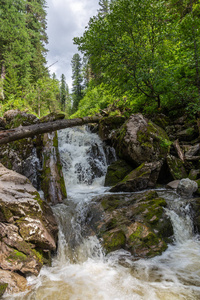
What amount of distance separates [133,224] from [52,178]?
10.6ft

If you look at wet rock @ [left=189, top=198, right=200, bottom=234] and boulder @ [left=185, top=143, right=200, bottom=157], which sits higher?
boulder @ [left=185, top=143, right=200, bottom=157]

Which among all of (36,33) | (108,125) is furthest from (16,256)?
(36,33)

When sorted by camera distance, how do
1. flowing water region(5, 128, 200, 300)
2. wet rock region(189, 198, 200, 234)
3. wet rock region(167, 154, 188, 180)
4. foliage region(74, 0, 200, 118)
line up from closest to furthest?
1. flowing water region(5, 128, 200, 300)
2. wet rock region(189, 198, 200, 234)
3. wet rock region(167, 154, 188, 180)
4. foliage region(74, 0, 200, 118)

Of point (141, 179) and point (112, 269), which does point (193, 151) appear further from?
point (112, 269)

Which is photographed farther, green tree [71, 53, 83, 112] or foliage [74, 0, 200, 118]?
green tree [71, 53, 83, 112]

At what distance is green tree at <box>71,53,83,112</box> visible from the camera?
125 ft

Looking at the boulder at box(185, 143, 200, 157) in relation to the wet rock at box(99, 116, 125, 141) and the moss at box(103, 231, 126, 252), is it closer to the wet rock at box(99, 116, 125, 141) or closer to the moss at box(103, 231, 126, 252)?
the wet rock at box(99, 116, 125, 141)

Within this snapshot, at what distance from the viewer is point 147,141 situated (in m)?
7.05

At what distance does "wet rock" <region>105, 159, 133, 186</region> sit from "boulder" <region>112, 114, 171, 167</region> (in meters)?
0.36

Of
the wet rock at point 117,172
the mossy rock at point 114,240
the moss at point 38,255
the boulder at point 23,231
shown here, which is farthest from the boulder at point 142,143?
the moss at point 38,255

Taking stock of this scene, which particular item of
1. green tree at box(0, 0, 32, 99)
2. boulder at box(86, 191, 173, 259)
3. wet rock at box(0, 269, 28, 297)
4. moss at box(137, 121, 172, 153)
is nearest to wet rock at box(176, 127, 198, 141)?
moss at box(137, 121, 172, 153)

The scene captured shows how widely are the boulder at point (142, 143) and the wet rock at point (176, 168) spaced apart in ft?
1.22

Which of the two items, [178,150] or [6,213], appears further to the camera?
[178,150]

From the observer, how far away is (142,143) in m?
7.00
